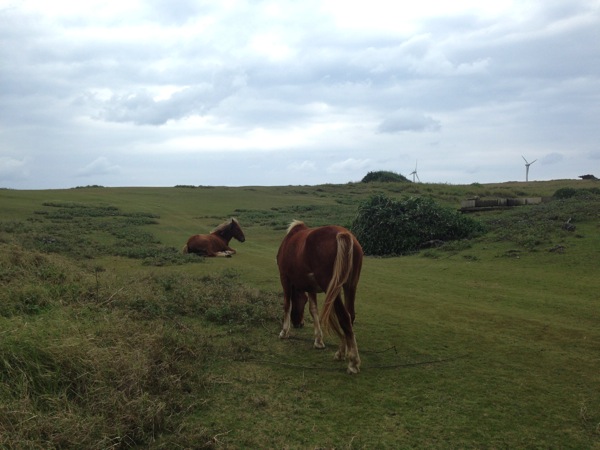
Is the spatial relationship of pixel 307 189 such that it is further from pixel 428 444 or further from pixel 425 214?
pixel 428 444

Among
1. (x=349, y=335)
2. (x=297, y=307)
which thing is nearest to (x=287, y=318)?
(x=297, y=307)

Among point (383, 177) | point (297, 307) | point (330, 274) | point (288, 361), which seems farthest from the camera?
point (383, 177)

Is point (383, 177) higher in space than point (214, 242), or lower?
higher

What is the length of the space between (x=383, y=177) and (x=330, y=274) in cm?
5577

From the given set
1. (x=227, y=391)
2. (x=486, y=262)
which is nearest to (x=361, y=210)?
(x=486, y=262)

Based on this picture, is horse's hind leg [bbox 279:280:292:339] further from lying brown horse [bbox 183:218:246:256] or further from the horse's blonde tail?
lying brown horse [bbox 183:218:246:256]

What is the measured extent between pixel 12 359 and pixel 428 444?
4214 mm

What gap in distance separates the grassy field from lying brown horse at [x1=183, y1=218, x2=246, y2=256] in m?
3.36

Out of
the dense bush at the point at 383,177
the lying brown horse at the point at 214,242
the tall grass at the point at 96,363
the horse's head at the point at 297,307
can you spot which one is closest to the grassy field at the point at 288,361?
the tall grass at the point at 96,363

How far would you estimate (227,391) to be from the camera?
5676 mm

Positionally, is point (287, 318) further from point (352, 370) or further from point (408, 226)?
point (408, 226)

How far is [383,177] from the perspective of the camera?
61156mm

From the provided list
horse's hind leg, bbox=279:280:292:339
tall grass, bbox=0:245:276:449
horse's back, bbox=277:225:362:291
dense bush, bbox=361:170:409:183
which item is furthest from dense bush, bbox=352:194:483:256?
dense bush, bbox=361:170:409:183

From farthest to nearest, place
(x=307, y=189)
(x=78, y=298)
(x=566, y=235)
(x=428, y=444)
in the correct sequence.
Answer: (x=307, y=189) → (x=566, y=235) → (x=78, y=298) → (x=428, y=444)
